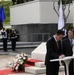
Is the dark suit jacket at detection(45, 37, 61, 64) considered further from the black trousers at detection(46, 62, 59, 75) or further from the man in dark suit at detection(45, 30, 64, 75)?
the black trousers at detection(46, 62, 59, 75)

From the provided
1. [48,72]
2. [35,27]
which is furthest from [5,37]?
[48,72]

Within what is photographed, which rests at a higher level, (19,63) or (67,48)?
(67,48)

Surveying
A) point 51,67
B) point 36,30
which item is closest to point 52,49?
point 51,67

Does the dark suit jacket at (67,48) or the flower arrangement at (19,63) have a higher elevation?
the dark suit jacket at (67,48)

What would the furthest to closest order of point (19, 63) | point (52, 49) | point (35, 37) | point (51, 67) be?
point (35, 37) → point (19, 63) → point (51, 67) → point (52, 49)

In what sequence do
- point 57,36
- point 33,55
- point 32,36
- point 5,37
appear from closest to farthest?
point 57,36, point 33,55, point 5,37, point 32,36

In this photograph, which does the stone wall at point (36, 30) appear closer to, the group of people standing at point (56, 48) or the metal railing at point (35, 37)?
the metal railing at point (35, 37)

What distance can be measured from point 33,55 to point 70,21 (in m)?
18.0

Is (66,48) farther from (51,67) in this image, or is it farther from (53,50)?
(51,67)

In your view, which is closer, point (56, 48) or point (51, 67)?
point (56, 48)

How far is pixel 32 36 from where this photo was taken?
1230 inches

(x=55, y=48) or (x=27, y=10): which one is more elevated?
(x=27, y=10)

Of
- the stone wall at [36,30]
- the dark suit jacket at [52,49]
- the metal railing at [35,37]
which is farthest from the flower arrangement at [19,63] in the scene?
the stone wall at [36,30]

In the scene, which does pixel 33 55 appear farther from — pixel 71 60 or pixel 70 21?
pixel 70 21
